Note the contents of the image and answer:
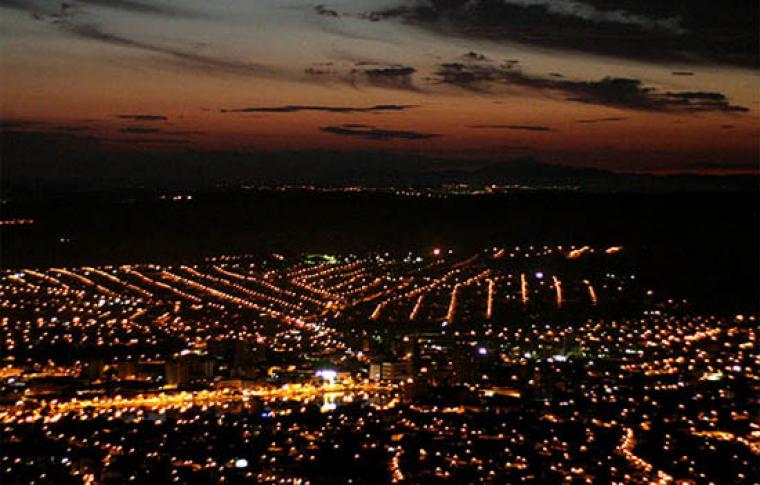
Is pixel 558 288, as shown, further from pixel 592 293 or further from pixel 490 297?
pixel 490 297

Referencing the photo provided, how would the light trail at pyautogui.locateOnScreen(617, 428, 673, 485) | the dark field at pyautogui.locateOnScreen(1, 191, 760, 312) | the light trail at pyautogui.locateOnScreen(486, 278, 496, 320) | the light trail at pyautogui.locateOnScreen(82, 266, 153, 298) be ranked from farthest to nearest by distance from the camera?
the dark field at pyautogui.locateOnScreen(1, 191, 760, 312)
the light trail at pyautogui.locateOnScreen(82, 266, 153, 298)
the light trail at pyautogui.locateOnScreen(486, 278, 496, 320)
the light trail at pyautogui.locateOnScreen(617, 428, 673, 485)

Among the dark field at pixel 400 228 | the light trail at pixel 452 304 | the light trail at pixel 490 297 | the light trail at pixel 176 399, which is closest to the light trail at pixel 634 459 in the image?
the light trail at pixel 176 399

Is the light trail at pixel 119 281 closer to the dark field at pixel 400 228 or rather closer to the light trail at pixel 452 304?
the dark field at pixel 400 228

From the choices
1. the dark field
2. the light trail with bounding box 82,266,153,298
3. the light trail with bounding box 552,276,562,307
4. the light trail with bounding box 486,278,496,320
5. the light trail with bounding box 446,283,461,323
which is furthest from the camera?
the dark field

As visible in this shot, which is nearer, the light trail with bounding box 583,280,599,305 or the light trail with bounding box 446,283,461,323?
the light trail with bounding box 446,283,461,323

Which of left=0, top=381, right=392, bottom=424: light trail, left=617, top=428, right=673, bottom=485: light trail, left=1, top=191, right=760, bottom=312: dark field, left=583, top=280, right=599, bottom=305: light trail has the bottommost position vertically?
left=1, top=191, right=760, bottom=312: dark field

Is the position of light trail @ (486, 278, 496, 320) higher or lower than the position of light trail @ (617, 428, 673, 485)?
lower

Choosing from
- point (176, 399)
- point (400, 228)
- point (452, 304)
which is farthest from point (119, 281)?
point (400, 228)

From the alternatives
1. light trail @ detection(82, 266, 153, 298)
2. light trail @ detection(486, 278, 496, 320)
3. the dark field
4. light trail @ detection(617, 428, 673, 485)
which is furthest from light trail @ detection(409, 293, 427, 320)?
light trail @ detection(617, 428, 673, 485)

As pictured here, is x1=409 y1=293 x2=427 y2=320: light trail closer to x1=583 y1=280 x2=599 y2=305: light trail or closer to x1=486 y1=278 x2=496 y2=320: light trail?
x1=486 y1=278 x2=496 y2=320: light trail

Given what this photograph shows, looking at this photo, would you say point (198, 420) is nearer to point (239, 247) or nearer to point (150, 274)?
point (150, 274)

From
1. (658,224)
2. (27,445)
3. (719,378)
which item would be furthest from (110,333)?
(658,224)
